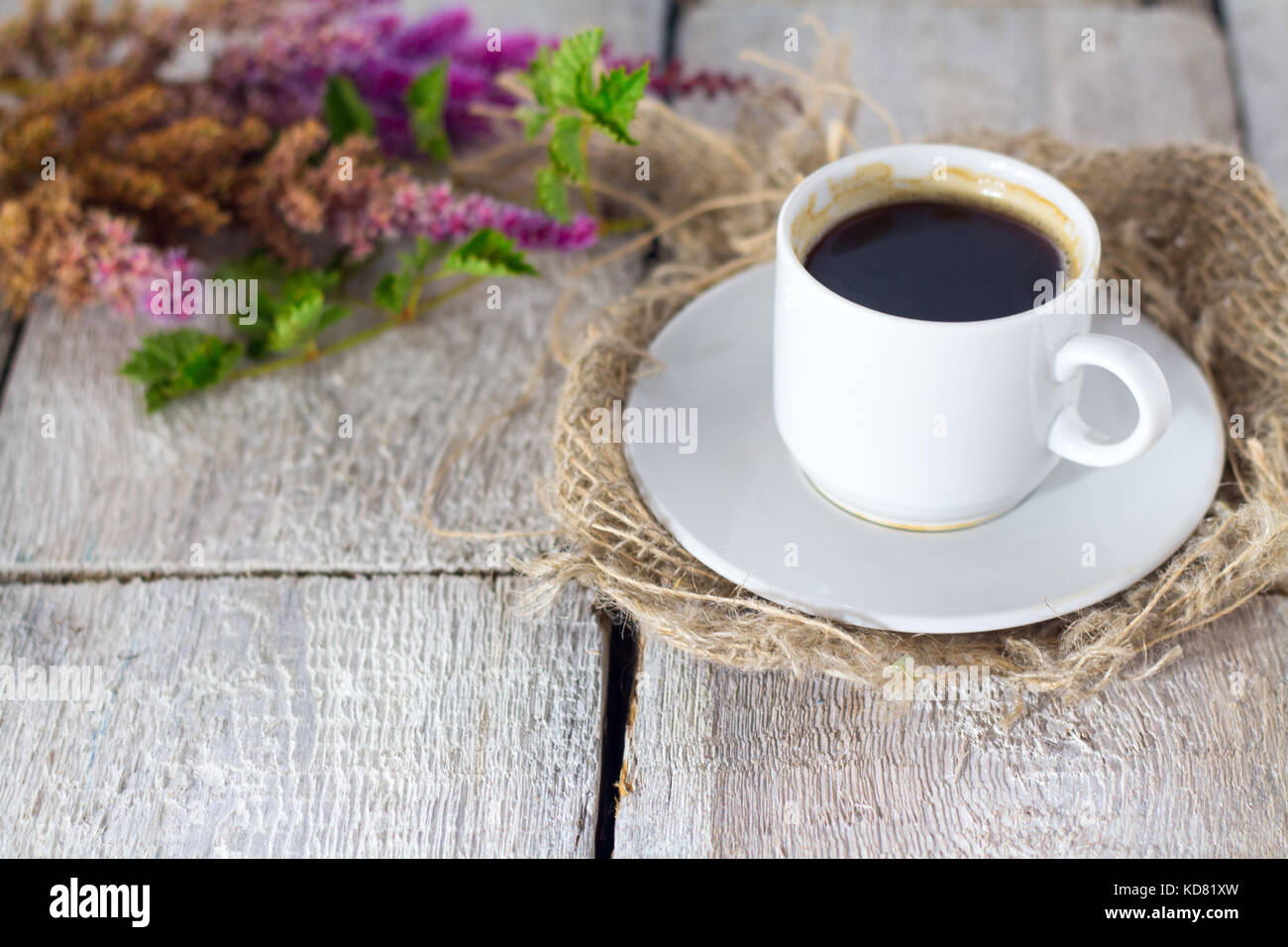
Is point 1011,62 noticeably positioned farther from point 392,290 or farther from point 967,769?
point 967,769

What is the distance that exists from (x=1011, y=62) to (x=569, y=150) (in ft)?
2.40

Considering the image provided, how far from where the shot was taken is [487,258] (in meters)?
1.00

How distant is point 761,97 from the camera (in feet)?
4.03

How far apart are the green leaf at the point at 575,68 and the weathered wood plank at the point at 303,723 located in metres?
0.45

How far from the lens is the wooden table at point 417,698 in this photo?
727mm

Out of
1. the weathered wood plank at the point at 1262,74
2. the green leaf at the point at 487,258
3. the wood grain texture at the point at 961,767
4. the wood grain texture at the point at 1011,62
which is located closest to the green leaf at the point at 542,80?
the green leaf at the point at 487,258

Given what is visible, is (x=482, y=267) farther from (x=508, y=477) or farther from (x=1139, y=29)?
(x=1139, y=29)

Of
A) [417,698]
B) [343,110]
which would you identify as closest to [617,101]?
[343,110]

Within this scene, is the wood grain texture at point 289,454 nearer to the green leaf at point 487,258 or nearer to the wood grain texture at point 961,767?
the green leaf at point 487,258

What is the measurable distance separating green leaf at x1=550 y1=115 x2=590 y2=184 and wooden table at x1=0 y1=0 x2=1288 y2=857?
177 mm

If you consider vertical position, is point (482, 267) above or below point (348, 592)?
above

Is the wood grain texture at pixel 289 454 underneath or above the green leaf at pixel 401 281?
underneath
